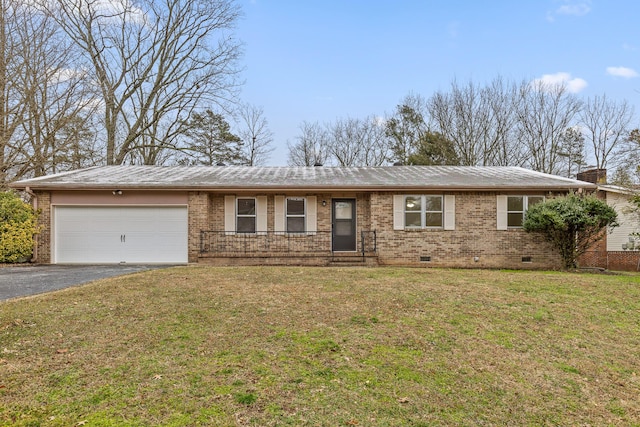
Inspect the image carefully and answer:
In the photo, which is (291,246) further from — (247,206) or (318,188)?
(318,188)

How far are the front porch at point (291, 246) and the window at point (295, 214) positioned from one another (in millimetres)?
249

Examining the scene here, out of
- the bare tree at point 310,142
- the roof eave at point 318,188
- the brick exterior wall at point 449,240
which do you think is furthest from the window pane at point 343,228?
the bare tree at point 310,142

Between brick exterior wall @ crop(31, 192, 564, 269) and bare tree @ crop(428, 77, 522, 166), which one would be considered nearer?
brick exterior wall @ crop(31, 192, 564, 269)

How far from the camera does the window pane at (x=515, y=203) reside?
12477 millimetres

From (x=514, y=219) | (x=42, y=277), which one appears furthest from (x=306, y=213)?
(x=42, y=277)

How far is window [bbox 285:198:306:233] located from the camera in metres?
12.6

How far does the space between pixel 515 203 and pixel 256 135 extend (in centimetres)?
2107

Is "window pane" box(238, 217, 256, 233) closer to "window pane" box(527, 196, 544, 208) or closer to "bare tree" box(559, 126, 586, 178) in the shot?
"window pane" box(527, 196, 544, 208)

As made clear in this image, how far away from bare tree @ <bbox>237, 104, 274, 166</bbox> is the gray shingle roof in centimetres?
1393

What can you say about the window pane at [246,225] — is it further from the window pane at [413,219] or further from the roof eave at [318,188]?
the window pane at [413,219]

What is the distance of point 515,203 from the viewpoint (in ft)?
41.0

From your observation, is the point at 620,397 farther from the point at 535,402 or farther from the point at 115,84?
the point at 115,84

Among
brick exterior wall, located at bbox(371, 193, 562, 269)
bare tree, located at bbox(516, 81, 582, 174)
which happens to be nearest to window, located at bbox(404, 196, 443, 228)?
brick exterior wall, located at bbox(371, 193, 562, 269)

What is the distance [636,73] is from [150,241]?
69.3ft
